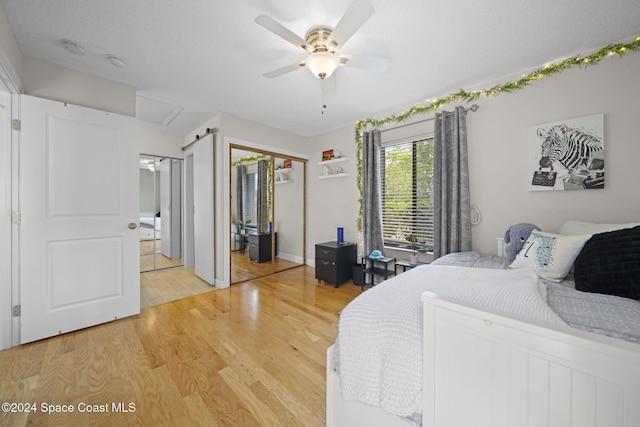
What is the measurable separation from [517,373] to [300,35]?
2.31 metres

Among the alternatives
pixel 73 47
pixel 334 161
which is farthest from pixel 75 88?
pixel 334 161

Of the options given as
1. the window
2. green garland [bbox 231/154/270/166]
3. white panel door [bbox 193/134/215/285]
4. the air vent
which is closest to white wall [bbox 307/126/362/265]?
the window

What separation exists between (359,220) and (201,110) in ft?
8.97

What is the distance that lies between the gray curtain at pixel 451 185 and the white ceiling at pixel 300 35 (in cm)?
41

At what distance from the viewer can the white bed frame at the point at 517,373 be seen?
58cm

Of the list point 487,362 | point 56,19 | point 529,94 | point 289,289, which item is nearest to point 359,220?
point 289,289

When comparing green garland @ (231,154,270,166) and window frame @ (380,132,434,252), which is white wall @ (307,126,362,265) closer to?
window frame @ (380,132,434,252)

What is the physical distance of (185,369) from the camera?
5.54 feet

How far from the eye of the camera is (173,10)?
1629 millimetres

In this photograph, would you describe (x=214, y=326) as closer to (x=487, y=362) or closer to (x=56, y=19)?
(x=487, y=362)

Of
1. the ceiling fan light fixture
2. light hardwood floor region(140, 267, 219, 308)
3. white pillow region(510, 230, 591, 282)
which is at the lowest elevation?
light hardwood floor region(140, 267, 219, 308)

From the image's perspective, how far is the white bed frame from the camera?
0.58 m

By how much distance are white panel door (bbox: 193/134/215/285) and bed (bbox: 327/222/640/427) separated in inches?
110

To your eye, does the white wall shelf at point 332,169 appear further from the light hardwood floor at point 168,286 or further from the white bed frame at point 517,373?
the white bed frame at point 517,373
